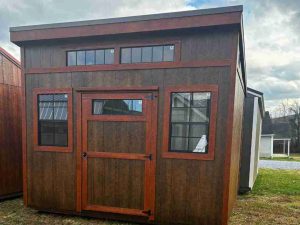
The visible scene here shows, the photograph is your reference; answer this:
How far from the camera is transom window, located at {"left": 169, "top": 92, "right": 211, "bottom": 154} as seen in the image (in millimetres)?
3031

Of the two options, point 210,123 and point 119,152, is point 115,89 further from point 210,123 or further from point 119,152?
point 210,123

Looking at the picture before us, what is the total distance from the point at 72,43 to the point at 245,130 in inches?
177

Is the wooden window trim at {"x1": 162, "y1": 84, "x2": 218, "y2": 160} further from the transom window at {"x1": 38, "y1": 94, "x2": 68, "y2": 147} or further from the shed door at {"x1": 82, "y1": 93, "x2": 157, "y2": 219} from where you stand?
the transom window at {"x1": 38, "y1": 94, "x2": 68, "y2": 147}

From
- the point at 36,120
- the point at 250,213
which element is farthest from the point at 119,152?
the point at 250,213

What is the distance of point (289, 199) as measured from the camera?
4934 mm

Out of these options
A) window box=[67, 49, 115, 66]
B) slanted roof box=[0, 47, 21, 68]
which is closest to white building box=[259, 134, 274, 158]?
window box=[67, 49, 115, 66]

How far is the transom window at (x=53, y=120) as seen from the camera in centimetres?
355

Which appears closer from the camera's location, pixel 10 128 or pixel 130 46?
pixel 130 46

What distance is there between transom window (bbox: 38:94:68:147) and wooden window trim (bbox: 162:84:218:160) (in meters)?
1.69

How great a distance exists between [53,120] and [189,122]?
2282 mm

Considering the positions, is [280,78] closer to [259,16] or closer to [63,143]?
[259,16]

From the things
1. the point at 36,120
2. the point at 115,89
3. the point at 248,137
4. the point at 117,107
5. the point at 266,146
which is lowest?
the point at 266,146

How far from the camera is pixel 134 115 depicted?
326 cm

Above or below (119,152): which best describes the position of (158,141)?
above
